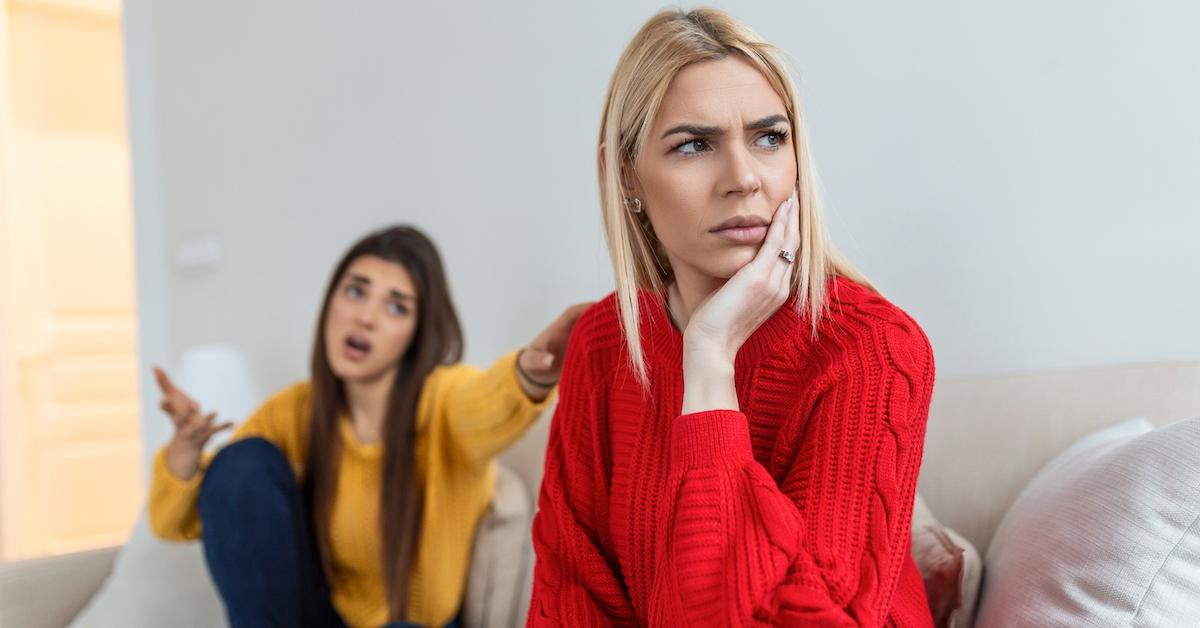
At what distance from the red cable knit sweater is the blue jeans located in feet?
2.03

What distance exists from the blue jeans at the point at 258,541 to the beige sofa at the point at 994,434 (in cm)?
27

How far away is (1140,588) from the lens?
946 mm

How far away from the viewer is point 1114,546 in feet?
3.19

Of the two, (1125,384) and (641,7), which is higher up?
(641,7)

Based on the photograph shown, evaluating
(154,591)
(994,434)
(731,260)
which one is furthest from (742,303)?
(154,591)

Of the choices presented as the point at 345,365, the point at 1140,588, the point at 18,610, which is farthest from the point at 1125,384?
the point at 18,610

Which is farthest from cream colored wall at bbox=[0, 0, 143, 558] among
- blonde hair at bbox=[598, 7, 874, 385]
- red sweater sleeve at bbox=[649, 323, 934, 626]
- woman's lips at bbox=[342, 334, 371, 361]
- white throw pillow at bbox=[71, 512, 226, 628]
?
red sweater sleeve at bbox=[649, 323, 934, 626]

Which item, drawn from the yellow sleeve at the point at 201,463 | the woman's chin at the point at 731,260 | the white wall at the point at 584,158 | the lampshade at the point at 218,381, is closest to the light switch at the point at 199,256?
the white wall at the point at 584,158

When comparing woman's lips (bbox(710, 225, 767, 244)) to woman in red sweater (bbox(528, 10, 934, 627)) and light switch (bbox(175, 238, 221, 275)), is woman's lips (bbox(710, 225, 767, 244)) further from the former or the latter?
light switch (bbox(175, 238, 221, 275))

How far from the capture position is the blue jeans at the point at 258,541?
168cm

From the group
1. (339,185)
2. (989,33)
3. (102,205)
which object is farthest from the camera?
(102,205)

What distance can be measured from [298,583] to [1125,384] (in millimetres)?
1350

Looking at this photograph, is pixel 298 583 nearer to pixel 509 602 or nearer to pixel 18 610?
pixel 509 602

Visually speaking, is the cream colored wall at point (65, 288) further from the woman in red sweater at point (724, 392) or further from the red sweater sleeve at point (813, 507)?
the red sweater sleeve at point (813, 507)
